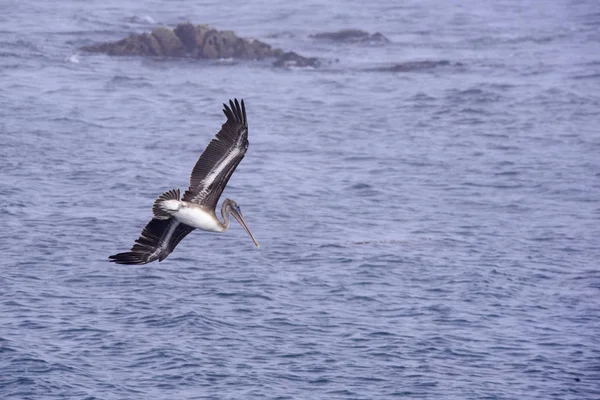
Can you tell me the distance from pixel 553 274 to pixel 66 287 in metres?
13.3

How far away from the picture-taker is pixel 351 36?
6419cm

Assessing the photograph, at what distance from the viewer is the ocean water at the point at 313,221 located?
25.5 meters

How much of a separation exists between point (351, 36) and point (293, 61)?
27.2ft

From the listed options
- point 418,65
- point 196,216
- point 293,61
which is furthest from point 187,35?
point 196,216

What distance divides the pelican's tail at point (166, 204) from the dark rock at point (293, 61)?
132 feet

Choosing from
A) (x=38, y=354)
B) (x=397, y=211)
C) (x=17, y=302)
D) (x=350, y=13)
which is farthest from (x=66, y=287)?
(x=350, y=13)

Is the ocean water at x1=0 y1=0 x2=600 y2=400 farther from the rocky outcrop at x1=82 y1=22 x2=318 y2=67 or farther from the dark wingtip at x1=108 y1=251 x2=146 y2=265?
the dark wingtip at x1=108 y1=251 x2=146 y2=265

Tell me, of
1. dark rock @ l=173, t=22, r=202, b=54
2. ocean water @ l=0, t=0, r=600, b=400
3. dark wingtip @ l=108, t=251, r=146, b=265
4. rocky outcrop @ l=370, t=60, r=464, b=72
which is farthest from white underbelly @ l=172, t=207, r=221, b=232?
dark rock @ l=173, t=22, r=202, b=54

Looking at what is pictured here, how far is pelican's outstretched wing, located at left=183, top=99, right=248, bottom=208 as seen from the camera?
645 inches

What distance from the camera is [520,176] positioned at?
42156 mm

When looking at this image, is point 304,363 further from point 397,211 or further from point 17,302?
point 397,211

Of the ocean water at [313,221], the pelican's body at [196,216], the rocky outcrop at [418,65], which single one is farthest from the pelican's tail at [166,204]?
the rocky outcrop at [418,65]

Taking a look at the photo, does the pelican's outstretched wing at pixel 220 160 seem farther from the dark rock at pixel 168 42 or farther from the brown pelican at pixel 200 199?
the dark rock at pixel 168 42

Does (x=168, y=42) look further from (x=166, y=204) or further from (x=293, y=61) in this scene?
(x=166, y=204)
